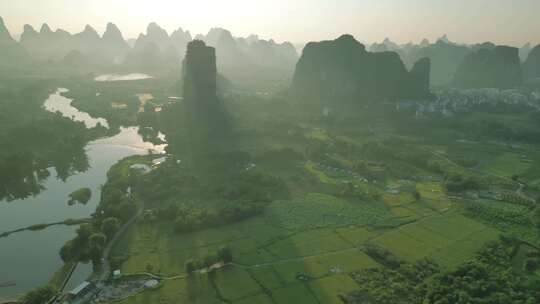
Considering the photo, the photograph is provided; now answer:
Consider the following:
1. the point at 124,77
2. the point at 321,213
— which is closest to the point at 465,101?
the point at 321,213

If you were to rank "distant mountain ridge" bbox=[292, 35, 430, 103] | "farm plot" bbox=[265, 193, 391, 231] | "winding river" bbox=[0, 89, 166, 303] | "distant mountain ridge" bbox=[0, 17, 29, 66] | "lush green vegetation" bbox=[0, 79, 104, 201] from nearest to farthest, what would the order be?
"winding river" bbox=[0, 89, 166, 303] → "farm plot" bbox=[265, 193, 391, 231] → "lush green vegetation" bbox=[0, 79, 104, 201] → "distant mountain ridge" bbox=[292, 35, 430, 103] → "distant mountain ridge" bbox=[0, 17, 29, 66]

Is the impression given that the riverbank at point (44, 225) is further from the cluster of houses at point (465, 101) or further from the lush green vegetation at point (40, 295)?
the cluster of houses at point (465, 101)

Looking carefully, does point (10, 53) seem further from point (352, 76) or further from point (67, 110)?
point (352, 76)

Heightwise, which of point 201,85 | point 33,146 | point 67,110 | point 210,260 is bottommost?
point 210,260

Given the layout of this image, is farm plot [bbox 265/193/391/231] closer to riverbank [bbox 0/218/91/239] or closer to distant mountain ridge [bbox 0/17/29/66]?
riverbank [bbox 0/218/91/239]

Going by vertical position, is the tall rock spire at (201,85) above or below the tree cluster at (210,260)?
above

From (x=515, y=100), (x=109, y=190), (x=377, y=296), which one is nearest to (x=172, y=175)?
(x=109, y=190)

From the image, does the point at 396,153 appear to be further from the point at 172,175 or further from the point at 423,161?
the point at 172,175

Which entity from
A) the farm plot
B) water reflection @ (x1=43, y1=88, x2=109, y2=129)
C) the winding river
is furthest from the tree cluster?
water reflection @ (x1=43, y1=88, x2=109, y2=129)

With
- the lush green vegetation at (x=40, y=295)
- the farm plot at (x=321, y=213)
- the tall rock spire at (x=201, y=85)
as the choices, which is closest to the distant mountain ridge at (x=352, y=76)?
the tall rock spire at (x=201, y=85)
